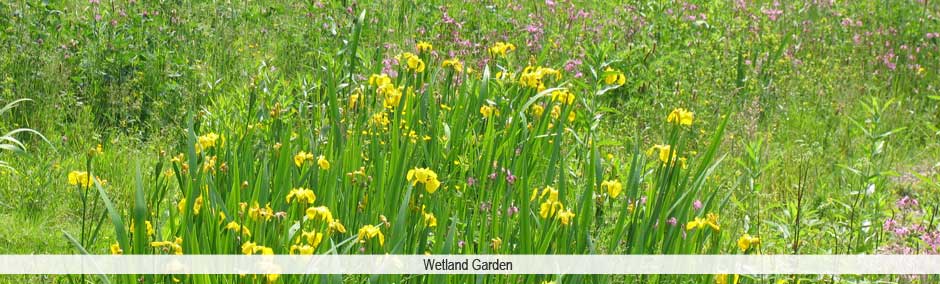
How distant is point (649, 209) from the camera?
8.37 ft

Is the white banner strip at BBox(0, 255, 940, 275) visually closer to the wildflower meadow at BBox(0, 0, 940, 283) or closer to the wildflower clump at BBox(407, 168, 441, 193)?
the wildflower meadow at BBox(0, 0, 940, 283)

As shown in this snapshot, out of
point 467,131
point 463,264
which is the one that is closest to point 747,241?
point 463,264

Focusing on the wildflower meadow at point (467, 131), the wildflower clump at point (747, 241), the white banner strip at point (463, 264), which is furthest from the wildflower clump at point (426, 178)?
the wildflower clump at point (747, 241)

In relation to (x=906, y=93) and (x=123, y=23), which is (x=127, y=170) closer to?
(x=123, y=23)

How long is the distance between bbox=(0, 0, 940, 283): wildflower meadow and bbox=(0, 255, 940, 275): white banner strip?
0.03 meters

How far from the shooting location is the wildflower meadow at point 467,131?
2.39 m

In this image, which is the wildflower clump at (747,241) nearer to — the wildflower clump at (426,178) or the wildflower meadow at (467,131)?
the wildflower meadow at (467,131)

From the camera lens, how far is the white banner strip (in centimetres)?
196

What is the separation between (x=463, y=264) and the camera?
86.0 inches

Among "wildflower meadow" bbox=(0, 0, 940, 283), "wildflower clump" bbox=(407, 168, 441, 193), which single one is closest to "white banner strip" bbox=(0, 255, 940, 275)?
"wildflower meadow" bbox=(0, 0, 940, 283)

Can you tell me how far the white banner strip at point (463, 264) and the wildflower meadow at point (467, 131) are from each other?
0.10 feet

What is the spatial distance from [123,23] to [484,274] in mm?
3877

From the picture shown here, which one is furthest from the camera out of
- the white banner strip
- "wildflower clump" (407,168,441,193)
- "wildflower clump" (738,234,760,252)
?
"wildflower clump" (738,234,760,252)

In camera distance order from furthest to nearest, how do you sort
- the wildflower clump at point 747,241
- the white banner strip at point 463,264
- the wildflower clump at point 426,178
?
the wildflower clump at point 747,241
the wildflower clump at point 426,178
the white banner strip at point 463,264
